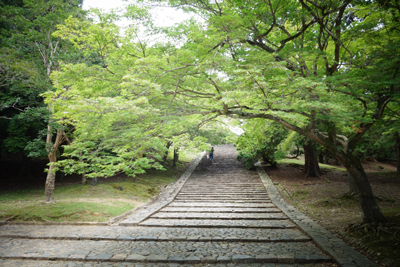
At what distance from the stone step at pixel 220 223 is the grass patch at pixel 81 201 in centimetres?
214

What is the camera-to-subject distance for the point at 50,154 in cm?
1055

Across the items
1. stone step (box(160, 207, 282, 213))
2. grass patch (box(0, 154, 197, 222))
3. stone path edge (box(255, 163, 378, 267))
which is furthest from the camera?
stone step (box(160, 207, 282, 213))

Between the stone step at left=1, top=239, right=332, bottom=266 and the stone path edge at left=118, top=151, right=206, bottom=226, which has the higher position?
the stone step at left=1, top=239, right=332, bottom=266

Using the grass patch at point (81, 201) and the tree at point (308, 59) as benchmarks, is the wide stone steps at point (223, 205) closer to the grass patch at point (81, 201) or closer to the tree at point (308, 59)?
the grass patch at point (81, 201)

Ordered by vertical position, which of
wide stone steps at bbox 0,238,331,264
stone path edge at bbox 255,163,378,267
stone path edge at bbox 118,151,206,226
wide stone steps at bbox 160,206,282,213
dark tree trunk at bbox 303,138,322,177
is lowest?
stone path edge at bbox 118,151,206,226

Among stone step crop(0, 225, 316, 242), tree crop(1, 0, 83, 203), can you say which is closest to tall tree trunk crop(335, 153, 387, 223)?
stone step crop(0, 225, 316, 242)

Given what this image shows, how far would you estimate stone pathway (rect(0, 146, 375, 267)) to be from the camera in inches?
212

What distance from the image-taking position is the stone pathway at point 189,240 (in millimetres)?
5387

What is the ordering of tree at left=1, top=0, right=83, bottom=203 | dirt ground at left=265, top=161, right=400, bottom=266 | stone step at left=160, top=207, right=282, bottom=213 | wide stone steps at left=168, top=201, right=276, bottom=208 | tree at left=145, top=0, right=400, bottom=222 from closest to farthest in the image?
tree at left=145, top=0, right=400, bottom=222 → dirt ground at left=265, top=161, right=400, bottom=266 → stone step at left=160, top=207, right=282, bottom=213 → tree at left=1, top=0, right=83, bottom=203 → wide stone steps at left=168, top=201, right=276, bottom=208

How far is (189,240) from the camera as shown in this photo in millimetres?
6738

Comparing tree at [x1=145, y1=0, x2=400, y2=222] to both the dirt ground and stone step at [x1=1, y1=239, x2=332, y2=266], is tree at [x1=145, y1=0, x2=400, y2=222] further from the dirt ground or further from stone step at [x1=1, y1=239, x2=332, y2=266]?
stone step at [x1=1, y1=239, x2=332, y2=266]

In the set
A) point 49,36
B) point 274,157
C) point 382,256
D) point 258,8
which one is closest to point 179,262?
point 382,256

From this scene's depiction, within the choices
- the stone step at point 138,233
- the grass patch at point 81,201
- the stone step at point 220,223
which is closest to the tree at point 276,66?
the stone step at point 220,223

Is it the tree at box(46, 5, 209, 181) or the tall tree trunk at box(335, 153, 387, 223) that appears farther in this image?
the tall tree trunk at box(335, 153, 387, 223)
